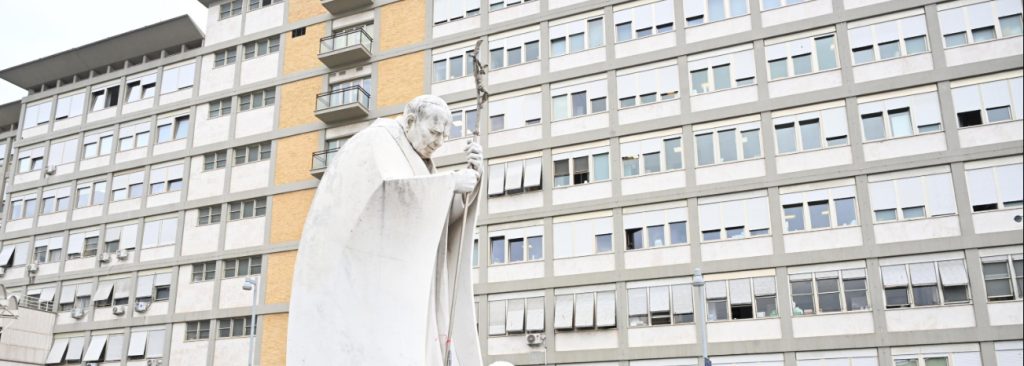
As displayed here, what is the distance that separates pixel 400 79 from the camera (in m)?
39.6

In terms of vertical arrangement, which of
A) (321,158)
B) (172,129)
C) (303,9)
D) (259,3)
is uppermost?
(259,3)

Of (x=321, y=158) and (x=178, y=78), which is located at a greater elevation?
(x=178, y=78)

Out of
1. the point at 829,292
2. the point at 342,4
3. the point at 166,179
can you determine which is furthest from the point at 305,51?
the point at 829,292

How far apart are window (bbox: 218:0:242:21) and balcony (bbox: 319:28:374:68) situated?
6695mm

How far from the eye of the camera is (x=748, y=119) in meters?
32.4

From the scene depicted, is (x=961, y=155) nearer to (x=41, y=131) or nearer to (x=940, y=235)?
(x=940, y=235)

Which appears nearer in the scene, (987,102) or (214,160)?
(987,102)

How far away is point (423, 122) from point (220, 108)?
39.8 metres

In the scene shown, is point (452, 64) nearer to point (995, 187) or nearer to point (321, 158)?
point (321, 158)

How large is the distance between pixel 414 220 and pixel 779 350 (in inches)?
1006

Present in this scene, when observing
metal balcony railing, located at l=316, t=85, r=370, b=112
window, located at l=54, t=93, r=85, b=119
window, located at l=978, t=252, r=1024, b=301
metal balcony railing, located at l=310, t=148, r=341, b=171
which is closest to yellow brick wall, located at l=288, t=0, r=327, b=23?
metal balcony railing, located at l=316, t=85, r=370, b=112

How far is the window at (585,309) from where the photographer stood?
3262 centimetres

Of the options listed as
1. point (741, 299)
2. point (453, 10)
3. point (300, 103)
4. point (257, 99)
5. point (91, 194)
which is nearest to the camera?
point (741, 299)

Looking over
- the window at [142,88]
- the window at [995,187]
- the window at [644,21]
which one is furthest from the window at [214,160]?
the window at [995,187]
